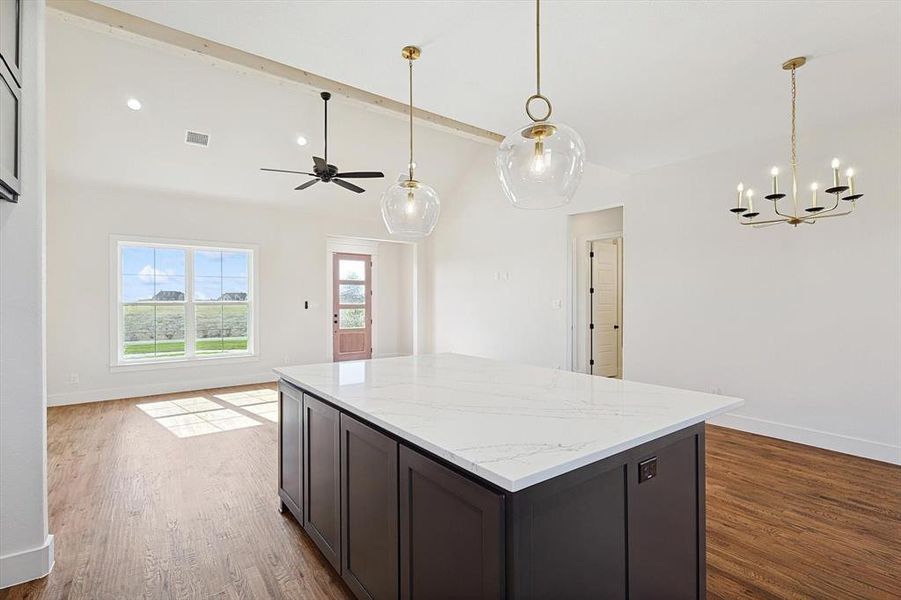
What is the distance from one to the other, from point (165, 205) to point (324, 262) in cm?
233

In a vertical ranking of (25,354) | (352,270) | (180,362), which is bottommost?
(180,362)

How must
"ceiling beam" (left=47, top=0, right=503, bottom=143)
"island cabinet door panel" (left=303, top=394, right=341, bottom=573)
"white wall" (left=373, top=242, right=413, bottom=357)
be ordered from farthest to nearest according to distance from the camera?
"white wall" (left=373, top=242, right=413, bottom=357) < "ceiling beam" (left=47, top=0, right=503, bottom=143) < "island cabinet door panel" (left=303, top=394, right=341, bottom=573)

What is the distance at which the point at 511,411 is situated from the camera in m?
1.60

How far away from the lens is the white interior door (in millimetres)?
6250

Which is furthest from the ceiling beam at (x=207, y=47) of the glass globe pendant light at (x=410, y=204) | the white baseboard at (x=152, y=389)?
the white baseboard at (x=152, y=389)

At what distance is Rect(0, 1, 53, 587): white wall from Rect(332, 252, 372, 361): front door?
595 centimetres

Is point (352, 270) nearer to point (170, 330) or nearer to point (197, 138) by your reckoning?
point (170, 330)

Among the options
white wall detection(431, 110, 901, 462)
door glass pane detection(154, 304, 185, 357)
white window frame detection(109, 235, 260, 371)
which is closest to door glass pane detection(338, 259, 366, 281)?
white window frame detection(109, 235, 260, 371)

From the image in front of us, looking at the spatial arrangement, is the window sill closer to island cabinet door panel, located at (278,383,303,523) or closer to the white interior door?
island cabinet door panel, located at (278,383,303,523)

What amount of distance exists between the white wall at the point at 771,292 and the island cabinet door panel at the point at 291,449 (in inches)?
153

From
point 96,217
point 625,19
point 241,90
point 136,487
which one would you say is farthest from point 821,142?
point 96,217

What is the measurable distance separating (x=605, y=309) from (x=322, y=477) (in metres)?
5.28

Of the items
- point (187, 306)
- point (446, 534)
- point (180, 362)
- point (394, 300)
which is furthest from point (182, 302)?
point (446, 534)

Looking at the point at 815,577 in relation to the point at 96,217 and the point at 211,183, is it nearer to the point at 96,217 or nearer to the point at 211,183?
the point at 211,183
